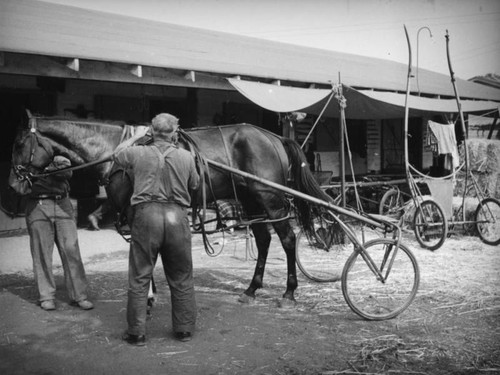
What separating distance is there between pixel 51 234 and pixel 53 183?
0.54 m

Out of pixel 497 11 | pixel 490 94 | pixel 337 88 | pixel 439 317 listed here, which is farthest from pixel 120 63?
pixel 490 94

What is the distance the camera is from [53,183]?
4.66 meters

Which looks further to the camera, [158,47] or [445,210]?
[158,47]

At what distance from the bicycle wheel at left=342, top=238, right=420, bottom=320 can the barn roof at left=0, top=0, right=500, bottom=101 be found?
4141 millimetres

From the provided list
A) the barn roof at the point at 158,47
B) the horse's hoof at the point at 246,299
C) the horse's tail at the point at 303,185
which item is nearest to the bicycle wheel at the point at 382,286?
the horse's tail at the point at 303,185

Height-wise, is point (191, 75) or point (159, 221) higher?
point (191, 75)

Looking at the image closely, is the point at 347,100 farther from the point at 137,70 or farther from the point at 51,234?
the point at 51,234

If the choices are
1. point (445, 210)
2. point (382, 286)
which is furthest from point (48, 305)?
point (445, 210)

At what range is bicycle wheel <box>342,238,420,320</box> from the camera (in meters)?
4.24

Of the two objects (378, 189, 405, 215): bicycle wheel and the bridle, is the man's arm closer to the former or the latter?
the bridle

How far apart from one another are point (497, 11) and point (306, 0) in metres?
2.04

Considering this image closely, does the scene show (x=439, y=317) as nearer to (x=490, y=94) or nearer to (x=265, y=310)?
(x=265, y=310)

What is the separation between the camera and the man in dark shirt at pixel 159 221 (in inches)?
140

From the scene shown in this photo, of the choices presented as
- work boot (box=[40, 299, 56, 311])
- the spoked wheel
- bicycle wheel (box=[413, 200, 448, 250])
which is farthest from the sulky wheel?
work boot (box=[40, 299, 56, 311])
